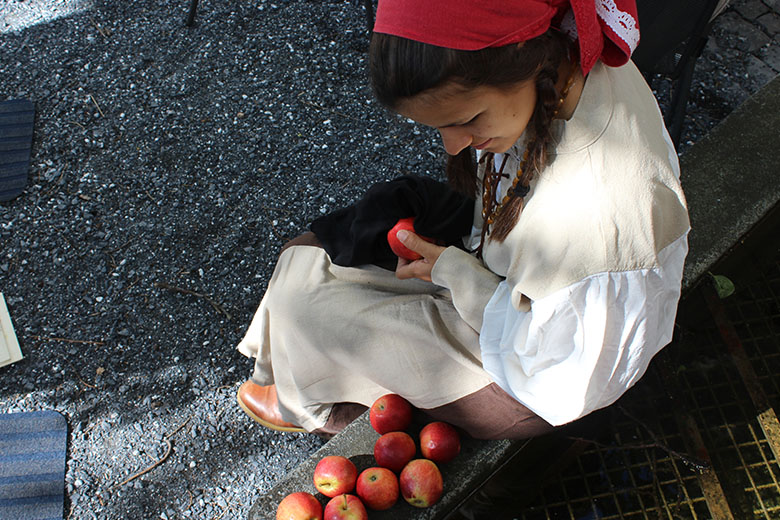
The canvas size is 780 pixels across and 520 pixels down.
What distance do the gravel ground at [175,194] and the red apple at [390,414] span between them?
2.36ft

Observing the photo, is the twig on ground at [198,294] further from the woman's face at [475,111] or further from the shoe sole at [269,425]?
A: the woman's face at [475,111]

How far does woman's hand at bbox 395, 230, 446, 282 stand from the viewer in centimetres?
178

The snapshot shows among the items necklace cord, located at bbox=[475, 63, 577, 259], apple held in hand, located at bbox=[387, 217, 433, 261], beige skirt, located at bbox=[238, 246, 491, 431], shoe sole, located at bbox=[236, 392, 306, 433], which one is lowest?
shoe sole, located at bbox=[236, 392, 306, 433]

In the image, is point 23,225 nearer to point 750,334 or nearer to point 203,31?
point 203,31

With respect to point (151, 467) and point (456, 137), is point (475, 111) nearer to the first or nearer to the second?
point (456, 137)

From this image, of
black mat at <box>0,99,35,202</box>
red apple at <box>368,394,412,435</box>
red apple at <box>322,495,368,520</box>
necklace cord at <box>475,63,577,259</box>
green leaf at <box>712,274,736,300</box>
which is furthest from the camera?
black mat at <box>0,99,35,202</box>

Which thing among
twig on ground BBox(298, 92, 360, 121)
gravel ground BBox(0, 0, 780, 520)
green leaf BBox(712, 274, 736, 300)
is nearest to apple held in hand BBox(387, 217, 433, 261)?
gravel ground BBox(0, 0, 780, 520)

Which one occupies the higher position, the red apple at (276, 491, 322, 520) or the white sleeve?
the white sleeve

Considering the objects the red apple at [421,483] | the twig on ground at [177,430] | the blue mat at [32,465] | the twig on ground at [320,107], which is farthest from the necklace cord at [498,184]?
the blue mat at [32,465]

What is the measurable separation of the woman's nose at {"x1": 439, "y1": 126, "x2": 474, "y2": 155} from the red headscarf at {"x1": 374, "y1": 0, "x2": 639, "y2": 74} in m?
0.25

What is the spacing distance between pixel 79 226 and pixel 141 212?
30 cm

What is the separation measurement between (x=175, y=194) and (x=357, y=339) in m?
1.74

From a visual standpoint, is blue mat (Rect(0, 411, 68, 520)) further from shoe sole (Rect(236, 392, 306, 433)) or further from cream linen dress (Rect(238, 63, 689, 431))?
cream linen dress (Rect(238, 63, 689, 431))

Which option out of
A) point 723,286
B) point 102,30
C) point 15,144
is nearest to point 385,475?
point 723,286
